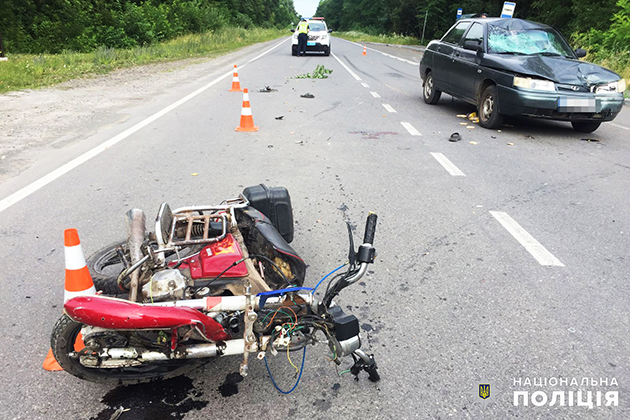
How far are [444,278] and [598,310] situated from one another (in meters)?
1.01

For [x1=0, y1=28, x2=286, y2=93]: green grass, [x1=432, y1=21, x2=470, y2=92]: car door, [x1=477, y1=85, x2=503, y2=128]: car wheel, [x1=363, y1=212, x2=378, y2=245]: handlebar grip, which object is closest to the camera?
[x1=363, y1=212, x2=378, y2=245]: handlebar grip

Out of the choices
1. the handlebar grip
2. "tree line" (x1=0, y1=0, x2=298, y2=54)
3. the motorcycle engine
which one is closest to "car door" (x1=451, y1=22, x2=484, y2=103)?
the handlebar grip

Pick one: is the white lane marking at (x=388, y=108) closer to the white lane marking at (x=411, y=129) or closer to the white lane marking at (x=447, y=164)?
the white lane marking at (x=411, y=129)

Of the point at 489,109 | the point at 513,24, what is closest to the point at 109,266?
the point at 489,109

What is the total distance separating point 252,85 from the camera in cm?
1365

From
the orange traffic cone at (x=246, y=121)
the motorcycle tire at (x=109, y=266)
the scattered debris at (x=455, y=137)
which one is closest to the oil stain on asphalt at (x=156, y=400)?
the motorcycle tire at (x=109, y=266)

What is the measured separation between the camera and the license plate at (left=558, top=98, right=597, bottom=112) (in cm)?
789

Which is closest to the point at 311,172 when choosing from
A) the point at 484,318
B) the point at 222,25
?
the point at 484,318

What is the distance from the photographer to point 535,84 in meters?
7.99

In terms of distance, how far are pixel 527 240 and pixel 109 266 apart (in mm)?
3363

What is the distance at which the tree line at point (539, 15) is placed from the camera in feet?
65.9

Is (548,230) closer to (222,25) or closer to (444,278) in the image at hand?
(444,278)

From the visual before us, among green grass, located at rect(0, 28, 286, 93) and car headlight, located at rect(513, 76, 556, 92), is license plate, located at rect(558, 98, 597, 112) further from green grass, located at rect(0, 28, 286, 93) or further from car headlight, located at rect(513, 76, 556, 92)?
green grass, located at rect(0, 28, 286, 93)

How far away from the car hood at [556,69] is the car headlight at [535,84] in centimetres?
10
